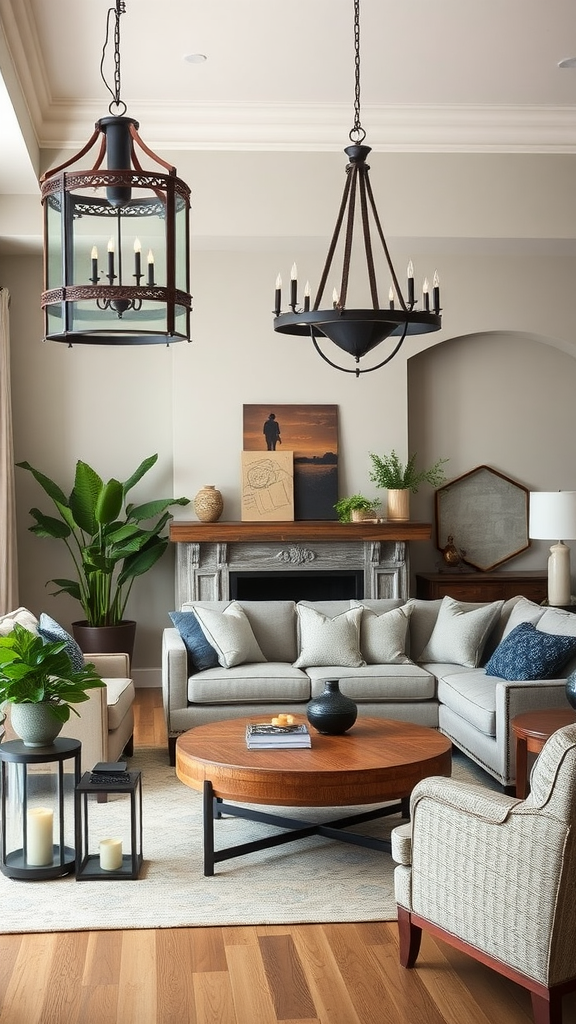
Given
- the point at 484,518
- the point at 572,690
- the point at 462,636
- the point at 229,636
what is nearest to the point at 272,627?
the point at 229,636

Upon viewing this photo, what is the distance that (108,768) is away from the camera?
12.7 ft

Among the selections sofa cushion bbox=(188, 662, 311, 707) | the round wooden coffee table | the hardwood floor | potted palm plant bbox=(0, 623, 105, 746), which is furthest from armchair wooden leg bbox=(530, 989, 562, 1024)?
sofa cushion bbox=(188, 662, 311, 707)

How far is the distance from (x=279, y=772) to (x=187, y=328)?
1835 mm

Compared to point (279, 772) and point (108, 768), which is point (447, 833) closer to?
point (279, 772)

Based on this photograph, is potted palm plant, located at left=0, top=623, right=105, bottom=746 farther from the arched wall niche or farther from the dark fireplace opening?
the arched wall niche

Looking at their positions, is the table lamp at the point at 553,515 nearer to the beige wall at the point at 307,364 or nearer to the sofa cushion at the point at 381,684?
the beige wall at the point at 307,364

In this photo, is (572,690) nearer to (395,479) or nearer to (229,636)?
(229,636)

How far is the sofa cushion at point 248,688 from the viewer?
5418 mm

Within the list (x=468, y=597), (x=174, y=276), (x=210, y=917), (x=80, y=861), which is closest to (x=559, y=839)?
(x=210, y=917)

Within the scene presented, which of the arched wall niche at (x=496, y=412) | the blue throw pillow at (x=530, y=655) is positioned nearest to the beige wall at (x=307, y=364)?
the arched wall niche at (x=496, y=412)

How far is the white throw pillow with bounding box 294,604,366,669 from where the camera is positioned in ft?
18.8

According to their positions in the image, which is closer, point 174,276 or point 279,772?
point 174,276

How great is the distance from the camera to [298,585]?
7625 mm

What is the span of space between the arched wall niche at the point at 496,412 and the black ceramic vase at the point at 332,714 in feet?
11.8
